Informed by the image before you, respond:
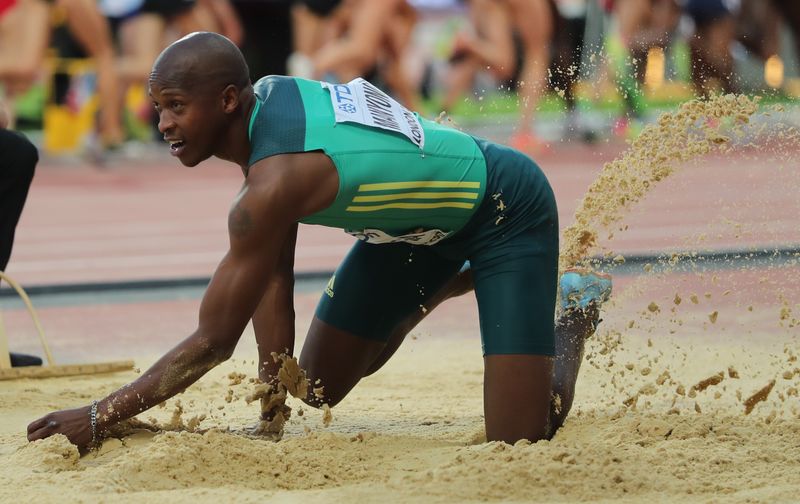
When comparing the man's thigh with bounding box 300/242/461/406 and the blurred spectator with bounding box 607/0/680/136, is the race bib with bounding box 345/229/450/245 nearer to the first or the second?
the man's thigh with bounding box 300/242/461/406

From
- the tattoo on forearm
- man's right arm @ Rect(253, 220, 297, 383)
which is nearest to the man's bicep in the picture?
the tattoo on forearm

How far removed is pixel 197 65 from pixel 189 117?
152 mm

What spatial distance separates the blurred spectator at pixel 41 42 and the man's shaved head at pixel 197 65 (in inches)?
486

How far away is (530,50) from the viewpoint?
1547cm

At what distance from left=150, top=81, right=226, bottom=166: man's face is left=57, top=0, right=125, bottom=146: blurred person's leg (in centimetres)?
1232

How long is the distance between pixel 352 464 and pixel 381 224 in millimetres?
758

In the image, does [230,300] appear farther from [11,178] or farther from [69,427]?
[11,178]

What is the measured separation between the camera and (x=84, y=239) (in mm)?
10750

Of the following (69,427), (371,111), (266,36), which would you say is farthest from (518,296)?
(266,36)

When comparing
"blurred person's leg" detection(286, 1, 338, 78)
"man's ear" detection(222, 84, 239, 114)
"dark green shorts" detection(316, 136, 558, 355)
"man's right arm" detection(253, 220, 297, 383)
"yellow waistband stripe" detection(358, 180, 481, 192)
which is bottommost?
"man's right arm" detection(253, 220, 297, 383)

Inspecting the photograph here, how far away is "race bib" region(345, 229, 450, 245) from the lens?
419cm

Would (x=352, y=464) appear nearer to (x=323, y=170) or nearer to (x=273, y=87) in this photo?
(x=323, y=170)

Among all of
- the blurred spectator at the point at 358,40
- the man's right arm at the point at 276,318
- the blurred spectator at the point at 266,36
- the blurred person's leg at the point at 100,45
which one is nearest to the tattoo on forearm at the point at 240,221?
the man's right arm at the point at 276,318

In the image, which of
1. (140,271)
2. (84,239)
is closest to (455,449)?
(140,271)
